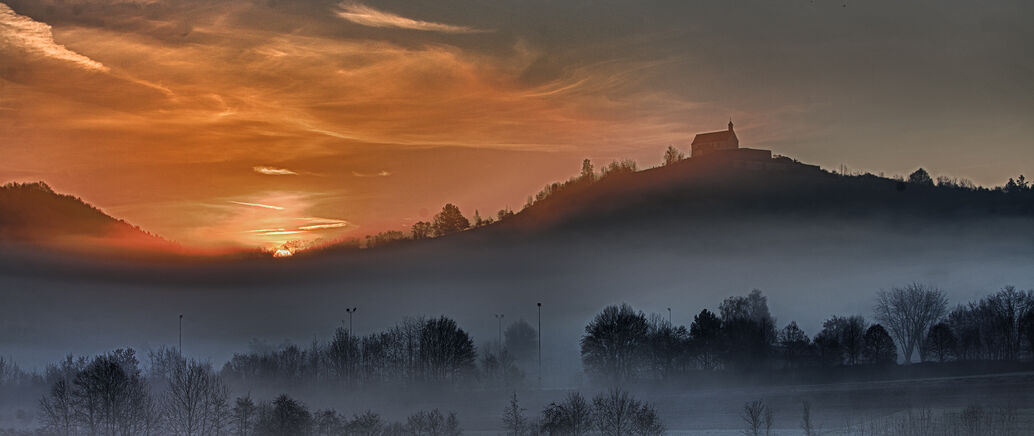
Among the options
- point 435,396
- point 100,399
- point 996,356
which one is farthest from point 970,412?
point 100,399

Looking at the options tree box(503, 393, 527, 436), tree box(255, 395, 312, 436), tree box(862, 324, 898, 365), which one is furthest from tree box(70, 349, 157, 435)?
tree box(862, 324, 898, 365)

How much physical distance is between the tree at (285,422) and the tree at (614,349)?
76503 mm

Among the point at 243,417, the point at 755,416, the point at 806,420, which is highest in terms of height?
the point at 243,417

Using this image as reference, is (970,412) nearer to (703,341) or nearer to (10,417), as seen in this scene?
(703,341)

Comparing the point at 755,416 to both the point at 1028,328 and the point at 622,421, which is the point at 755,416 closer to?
the point at 622,421

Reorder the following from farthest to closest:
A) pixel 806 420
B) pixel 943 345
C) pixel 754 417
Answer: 1. pixel 943 345
2. pixel 754 417
3. pixel 806 420

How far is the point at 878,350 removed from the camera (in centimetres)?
19338

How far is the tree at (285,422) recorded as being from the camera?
11475cm

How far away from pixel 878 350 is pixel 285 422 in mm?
115743

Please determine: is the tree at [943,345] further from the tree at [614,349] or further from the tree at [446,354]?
the tree at [446,354]

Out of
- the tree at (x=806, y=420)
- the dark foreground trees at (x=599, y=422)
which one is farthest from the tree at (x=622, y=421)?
the tree at (x=806, y=420)

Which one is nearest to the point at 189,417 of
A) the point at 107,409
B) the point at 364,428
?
the point at 107,409

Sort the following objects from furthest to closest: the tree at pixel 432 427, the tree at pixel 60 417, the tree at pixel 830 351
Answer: the tree at pixel 830 351
the tree at pixel 60 417
the tree at pixel 432 427

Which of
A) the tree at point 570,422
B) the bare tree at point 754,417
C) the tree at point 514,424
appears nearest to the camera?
the tree at point 570,422
